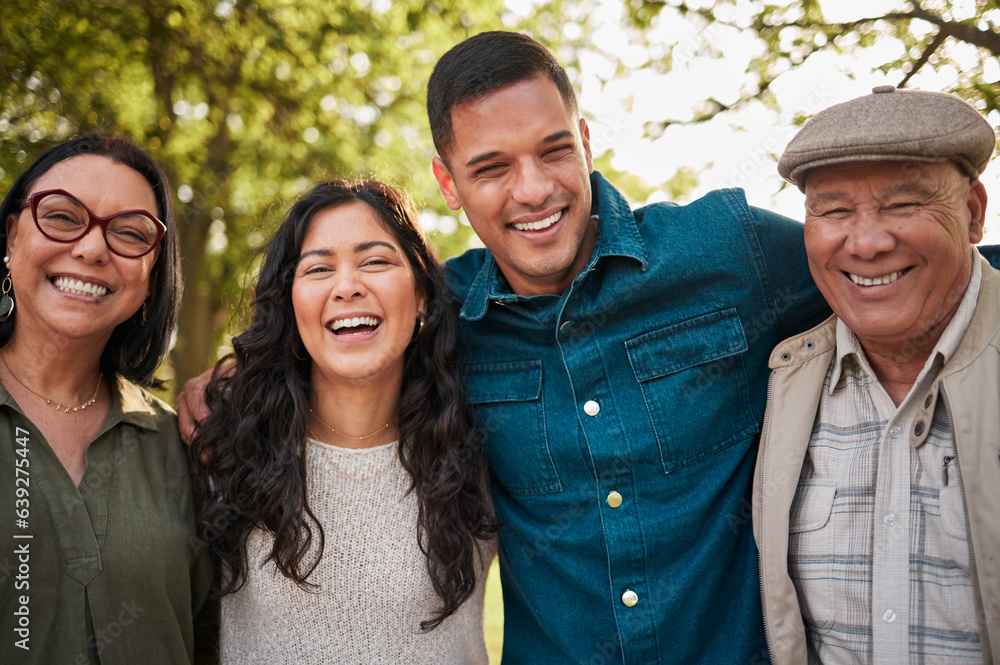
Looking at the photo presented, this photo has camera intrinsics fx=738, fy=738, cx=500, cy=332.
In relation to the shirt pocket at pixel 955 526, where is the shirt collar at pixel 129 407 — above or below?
above

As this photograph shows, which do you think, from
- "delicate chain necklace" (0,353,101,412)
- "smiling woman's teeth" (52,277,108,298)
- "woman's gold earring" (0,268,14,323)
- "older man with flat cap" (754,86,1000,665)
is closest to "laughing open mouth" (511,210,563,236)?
"older man with flat cap" (754,86,1000,665)

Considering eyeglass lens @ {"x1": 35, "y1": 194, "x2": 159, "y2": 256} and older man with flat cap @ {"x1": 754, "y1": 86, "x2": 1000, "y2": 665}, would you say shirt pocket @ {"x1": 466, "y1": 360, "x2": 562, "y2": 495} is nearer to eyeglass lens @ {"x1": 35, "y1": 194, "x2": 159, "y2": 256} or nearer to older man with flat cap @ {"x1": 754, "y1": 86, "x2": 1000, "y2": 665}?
older man with flat cap @ {"x1": 754, "y1": 86, "x2": 1000, "y2": 665}

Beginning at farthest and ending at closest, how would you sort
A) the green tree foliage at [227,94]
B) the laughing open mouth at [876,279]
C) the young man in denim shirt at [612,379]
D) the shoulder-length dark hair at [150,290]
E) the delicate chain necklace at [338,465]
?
the green tree foliage at [227,94]
the delicate chain necklace at [338,465]
the shoulder-length dark hair at [150,290]
the young man in denim shirt at [612,379]
the laughing open mouth at [876,279]

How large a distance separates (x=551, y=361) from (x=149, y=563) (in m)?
1.76

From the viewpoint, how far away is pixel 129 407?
3.08 m

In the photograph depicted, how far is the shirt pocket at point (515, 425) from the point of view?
313 centimetres

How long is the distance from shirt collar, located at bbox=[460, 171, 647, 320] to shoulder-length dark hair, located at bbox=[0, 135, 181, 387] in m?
1.32

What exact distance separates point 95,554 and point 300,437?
0.91 metres

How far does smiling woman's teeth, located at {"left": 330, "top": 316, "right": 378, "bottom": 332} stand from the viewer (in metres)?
3.15

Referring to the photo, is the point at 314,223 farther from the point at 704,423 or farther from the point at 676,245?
the point at 704,423

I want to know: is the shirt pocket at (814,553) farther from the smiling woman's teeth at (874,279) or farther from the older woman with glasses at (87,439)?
the older woman with glasses at (87,439)

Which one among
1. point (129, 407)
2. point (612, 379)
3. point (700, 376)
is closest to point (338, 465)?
point (129, 407)

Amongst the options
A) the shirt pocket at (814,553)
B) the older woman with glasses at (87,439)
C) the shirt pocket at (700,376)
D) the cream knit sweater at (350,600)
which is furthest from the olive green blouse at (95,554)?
the shirt pocket at (814,553)

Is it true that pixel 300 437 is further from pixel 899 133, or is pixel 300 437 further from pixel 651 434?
pixel 899 133
